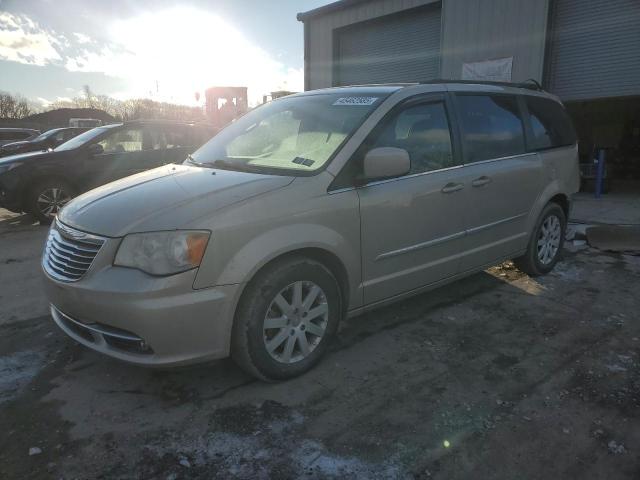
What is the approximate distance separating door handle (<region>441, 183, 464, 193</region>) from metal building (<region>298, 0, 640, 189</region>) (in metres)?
7.68

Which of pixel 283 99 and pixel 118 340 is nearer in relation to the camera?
pixel 118 340

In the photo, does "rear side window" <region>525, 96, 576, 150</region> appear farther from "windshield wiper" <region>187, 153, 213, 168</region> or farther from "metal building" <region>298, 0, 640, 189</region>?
"metal building" <region>298, 0, 640, 189</region>

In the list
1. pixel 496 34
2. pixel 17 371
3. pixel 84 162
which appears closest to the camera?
pixel 17 371

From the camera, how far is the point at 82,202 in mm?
3000

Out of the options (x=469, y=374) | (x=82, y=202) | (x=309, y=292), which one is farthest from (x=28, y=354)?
(x=469, y=374)

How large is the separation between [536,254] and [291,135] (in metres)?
2.78

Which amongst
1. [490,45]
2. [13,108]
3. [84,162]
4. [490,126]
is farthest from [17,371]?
[13,108]

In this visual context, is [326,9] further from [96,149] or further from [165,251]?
[165,251]

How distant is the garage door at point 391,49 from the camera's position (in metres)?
12.1

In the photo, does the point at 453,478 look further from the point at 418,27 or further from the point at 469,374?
the point at 418,27

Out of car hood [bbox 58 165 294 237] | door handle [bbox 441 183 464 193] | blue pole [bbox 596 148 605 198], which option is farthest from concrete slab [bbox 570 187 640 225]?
car hood [bbox 58 165 294 237]

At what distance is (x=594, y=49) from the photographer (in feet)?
31.4

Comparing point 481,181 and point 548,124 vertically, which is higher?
point 548,124

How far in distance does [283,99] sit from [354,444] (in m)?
2.79
